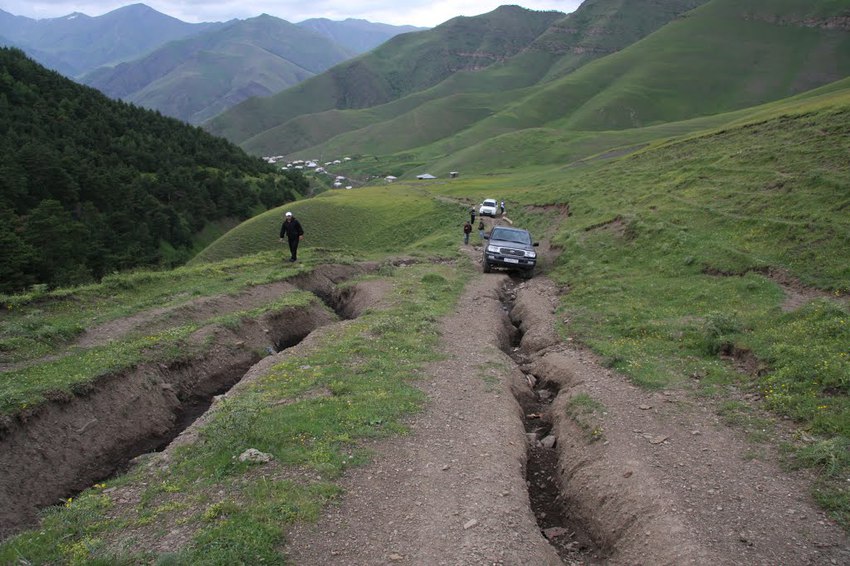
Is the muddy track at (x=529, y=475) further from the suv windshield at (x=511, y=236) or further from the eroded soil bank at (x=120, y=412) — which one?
the suv windshield at (x=511, y=236)

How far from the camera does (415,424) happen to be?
11477 millimetres

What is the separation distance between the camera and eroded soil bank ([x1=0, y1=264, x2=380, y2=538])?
1079cm

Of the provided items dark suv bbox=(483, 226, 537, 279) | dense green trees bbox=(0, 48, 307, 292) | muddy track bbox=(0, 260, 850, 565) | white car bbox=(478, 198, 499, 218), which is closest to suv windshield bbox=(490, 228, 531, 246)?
dark suv bbox=(483, 226, 537, 279)

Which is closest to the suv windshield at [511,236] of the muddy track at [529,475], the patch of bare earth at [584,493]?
the muddy track at [529,475]

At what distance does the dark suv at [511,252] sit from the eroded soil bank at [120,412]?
1178 centimetres

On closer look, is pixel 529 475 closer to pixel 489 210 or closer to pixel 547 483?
pixel 547 483

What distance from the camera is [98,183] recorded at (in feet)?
277

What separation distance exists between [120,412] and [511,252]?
68.1ft

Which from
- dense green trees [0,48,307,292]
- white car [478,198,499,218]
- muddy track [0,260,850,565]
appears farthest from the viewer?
dense green trees [0,48,307,292]

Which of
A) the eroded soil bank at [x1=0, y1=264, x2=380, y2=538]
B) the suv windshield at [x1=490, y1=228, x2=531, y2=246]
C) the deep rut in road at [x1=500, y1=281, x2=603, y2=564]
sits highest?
the suv windshield at [x1=490, y1=228, x2=531, y2=246]

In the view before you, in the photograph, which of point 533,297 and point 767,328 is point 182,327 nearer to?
point 533,297

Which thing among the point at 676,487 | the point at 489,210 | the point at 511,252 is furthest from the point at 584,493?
the point at 489,210

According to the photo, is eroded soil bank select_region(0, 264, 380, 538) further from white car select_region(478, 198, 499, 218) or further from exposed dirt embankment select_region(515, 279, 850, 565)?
white car select_region(478, 198, 499, 218)

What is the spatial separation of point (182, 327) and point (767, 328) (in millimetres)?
18536
